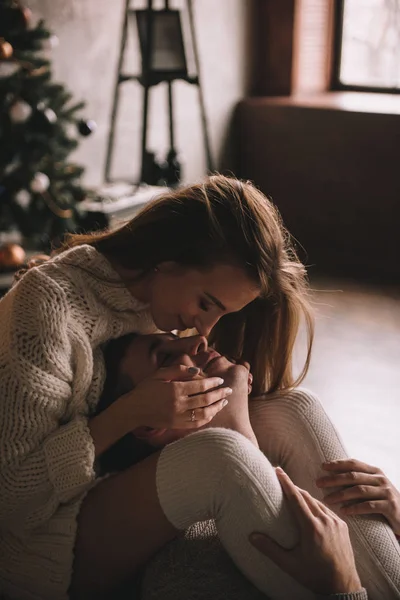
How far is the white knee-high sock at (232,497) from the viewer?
3.89ft

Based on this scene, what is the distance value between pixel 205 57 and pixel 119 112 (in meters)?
0.69

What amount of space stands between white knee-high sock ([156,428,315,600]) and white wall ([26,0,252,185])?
7.93 ft

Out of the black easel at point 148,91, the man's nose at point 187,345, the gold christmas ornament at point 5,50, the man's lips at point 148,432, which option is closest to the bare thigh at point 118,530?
the man's lips at point 148,432

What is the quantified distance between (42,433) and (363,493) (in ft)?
1.93

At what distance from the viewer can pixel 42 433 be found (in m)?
1.24

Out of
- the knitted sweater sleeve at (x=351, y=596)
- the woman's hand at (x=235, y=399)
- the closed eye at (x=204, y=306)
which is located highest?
the closed eye at (x=204, y=306)

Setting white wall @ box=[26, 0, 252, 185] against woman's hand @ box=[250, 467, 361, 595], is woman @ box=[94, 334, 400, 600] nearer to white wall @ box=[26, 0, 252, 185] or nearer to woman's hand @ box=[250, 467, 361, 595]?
woman's hand @ box=[250, 467, 361, 595]

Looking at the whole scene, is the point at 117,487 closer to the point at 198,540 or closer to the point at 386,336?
the point at 198,540

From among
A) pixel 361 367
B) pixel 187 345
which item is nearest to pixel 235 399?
pixel 187 345

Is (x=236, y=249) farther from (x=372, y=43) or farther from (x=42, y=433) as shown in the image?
(x=372, y=43)

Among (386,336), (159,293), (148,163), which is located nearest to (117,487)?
(159,293)

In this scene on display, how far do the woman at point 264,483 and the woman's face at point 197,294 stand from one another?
0.13ft

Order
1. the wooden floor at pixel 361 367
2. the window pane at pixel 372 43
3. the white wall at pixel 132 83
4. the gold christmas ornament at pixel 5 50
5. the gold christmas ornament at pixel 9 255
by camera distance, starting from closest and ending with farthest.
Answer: the wooden floor at pixel 361 367 → the gold christmas ornament at pixel 5 50 → the gold christmas ornament at pixel 9 255 → the white wall at pixel 132 83 → the window pane at pixel 372 43

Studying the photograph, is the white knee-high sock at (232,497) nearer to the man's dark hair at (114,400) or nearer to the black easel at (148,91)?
the man's dark hair at (114,400)
